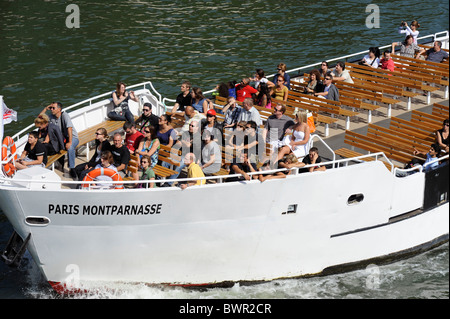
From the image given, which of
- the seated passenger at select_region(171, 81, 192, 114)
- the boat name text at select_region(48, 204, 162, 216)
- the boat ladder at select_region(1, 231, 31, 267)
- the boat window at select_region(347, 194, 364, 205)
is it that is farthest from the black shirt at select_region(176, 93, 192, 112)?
the boat ladder at select_region(1, 231, 31, 267)

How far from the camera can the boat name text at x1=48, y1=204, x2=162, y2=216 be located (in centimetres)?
1386

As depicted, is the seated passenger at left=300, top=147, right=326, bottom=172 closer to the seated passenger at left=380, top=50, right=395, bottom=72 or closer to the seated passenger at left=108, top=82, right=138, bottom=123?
the seated passenger at left=108, top=82, right=138, bottom=123

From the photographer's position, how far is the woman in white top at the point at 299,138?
15.4 m

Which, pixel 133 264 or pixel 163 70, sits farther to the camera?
pixel 163 70

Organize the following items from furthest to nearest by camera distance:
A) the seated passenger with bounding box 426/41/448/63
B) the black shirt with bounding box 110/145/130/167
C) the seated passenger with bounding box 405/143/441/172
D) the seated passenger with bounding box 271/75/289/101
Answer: the seated passenger with bounding box 426/41/448/63 → the seated passenger with bounding box 271/75/289/101 → the seated passenger with bounding box 405/143/441/172 → the black shirt with bounding box 110/145/130/167

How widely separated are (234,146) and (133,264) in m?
3.15

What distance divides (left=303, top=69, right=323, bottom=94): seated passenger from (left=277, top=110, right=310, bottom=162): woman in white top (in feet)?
10.6

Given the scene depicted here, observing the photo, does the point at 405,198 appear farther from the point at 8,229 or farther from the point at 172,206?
the point at 8,229

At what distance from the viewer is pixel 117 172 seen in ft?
47.1

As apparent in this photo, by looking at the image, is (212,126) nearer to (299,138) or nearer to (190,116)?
(190,116)

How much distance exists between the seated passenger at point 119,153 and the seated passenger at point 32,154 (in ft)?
4.71

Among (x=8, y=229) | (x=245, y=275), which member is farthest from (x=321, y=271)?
(x=8, y=229)

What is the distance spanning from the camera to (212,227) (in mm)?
14469

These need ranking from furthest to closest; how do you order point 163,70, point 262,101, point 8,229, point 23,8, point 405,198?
point 23,8, point 163,70, point 8,229, point 262,101, point 405,198
